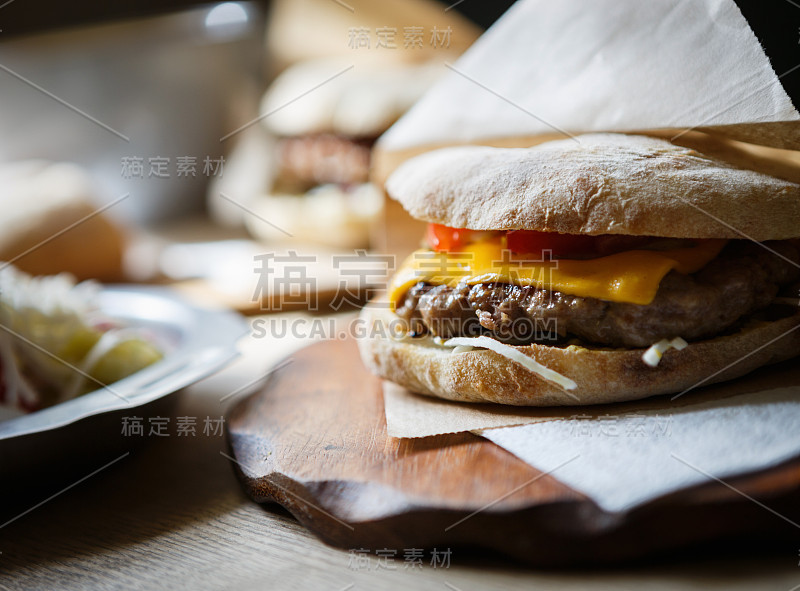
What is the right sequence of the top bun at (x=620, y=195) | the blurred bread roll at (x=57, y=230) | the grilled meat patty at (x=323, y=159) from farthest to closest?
the grilled meat patty at (x=323, y=159), the blurred bread roll at (x=57, y=230), the top bun at (x=620, y=195)

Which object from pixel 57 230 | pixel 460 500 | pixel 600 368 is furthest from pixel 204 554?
pixel 57 230

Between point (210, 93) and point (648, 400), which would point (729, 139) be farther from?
point (210, 93)

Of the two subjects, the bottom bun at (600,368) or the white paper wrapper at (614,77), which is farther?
the white paper wrapper at (614,77)

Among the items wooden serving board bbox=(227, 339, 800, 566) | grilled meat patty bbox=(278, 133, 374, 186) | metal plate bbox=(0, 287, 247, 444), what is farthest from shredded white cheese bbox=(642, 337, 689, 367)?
grilled meat patty bbox=(278, 133, 374, 186)

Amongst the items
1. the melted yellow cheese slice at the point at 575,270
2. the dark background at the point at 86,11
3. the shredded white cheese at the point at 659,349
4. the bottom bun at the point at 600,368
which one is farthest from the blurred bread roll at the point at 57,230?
the shredded white cheese at the point at 659,349

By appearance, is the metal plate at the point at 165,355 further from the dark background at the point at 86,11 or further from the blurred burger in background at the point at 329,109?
the dark background at the point at 86,11

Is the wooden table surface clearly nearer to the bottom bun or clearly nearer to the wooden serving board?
the wooden serving board
